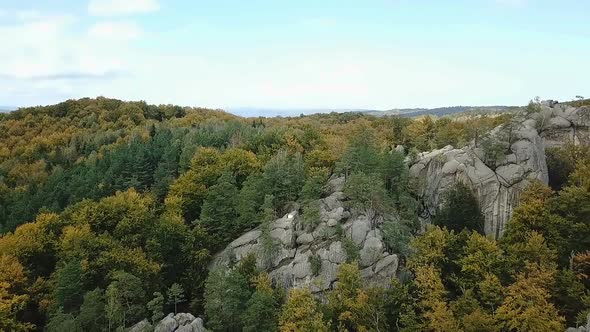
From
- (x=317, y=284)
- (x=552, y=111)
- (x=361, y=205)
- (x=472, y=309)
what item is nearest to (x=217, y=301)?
(x=317, y=284)

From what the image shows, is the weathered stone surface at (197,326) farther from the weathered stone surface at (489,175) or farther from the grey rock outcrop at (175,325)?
the weathered stone surface at (489,175)

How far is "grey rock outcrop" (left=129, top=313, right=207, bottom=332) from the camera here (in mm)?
A: 41938

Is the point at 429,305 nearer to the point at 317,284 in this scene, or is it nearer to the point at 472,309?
the point at 472,309

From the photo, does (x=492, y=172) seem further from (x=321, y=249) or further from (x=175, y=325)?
(x=175, y=325)

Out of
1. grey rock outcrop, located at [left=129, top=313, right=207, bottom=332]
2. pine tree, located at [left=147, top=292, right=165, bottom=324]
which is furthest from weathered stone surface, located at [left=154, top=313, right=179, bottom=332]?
pine tree, located at [left=147, top=292, right=165, bottom=324]

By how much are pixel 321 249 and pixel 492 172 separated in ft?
77.6

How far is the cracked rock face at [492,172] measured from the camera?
5275 centimetres

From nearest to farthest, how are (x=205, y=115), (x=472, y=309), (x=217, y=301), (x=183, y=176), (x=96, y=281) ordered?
(x=472, y=309)
(x=217, y=301)
(x=96, y=281)
(x=183, y=176)
(x=205, y=115)

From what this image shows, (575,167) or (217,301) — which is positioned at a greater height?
(575,167)

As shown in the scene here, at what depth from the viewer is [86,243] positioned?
4931 centimetres

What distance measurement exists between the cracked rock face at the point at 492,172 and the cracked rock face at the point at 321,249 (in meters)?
11.5

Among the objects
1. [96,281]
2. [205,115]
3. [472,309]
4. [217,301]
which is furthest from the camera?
[205,115]

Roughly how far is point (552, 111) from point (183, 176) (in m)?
54.8

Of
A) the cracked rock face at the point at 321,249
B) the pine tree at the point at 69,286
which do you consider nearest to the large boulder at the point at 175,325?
the pine tree at the point at 69,286
